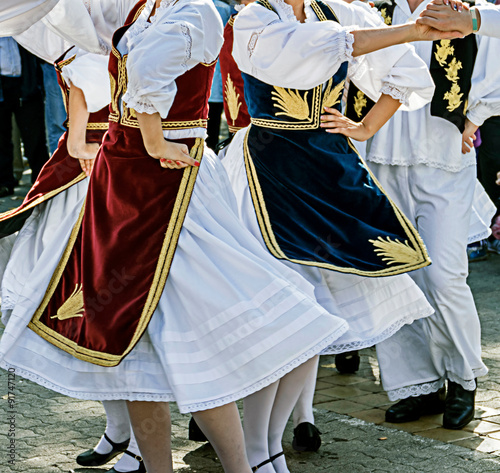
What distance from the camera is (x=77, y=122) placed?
343cm

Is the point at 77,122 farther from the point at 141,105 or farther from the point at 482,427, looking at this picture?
the point at 482,427

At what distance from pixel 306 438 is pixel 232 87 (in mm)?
1651

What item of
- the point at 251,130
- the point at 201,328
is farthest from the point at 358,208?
the point at 201,328

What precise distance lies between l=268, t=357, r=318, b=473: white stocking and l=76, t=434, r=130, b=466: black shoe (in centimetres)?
62

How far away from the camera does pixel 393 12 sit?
12.9 ft

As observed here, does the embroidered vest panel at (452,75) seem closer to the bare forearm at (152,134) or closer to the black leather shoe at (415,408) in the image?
the black leather shoe at (415,408)

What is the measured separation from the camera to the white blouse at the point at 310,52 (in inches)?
125

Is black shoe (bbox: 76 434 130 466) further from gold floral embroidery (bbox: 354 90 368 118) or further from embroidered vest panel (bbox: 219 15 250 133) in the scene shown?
gold floral embroidery (bbox: 354 90 368 118)

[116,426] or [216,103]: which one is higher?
[116,426]

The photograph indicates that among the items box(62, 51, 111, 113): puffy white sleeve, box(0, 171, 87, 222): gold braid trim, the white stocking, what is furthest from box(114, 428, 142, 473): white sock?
box(62, 51, 111, 113): puffy white sleeve

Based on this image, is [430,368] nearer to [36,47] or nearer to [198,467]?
[198,467]

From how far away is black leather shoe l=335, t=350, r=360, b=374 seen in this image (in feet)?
15.1

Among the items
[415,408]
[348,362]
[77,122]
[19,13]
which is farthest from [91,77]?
[348,362]

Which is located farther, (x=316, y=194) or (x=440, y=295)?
(x=440, y=295)
